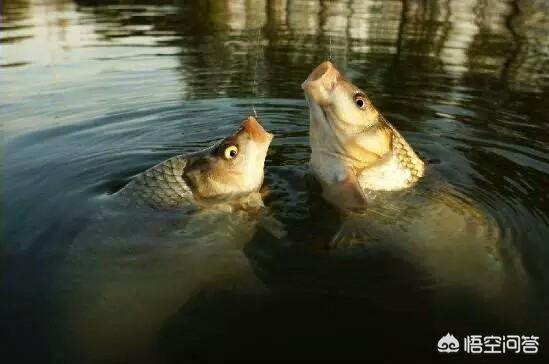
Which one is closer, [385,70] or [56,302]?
[56,302]

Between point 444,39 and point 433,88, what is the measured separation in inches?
286

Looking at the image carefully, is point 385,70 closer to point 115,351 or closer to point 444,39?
point 444,39

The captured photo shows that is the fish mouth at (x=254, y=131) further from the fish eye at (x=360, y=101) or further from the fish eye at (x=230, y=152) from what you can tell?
the fish eye at (x=360, y=101)

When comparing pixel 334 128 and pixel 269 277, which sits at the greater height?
pixel 334 128

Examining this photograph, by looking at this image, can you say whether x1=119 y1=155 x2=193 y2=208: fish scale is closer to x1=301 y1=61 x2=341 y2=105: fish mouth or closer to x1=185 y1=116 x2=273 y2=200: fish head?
x1=185 y1=116 x2=273 y2=200: fish head

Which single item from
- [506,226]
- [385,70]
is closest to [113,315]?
[506,226]

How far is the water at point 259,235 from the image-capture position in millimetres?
3549

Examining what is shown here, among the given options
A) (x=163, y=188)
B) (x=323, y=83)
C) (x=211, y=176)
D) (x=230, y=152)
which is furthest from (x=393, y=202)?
(x=163, y=188)

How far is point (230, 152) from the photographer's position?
4.79m

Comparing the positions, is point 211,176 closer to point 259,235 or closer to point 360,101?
point 259,235

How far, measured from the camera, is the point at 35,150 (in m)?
→ 6.87

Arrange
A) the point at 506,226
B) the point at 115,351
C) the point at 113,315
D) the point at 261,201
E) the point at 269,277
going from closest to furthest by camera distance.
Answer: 1. the point at 115,351
2. the point at 113,315
3. the point at 269,277
4. the point at 506,226
5. the point at 261,201

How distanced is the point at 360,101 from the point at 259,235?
1.52 m

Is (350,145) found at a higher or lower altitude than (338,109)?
lower
